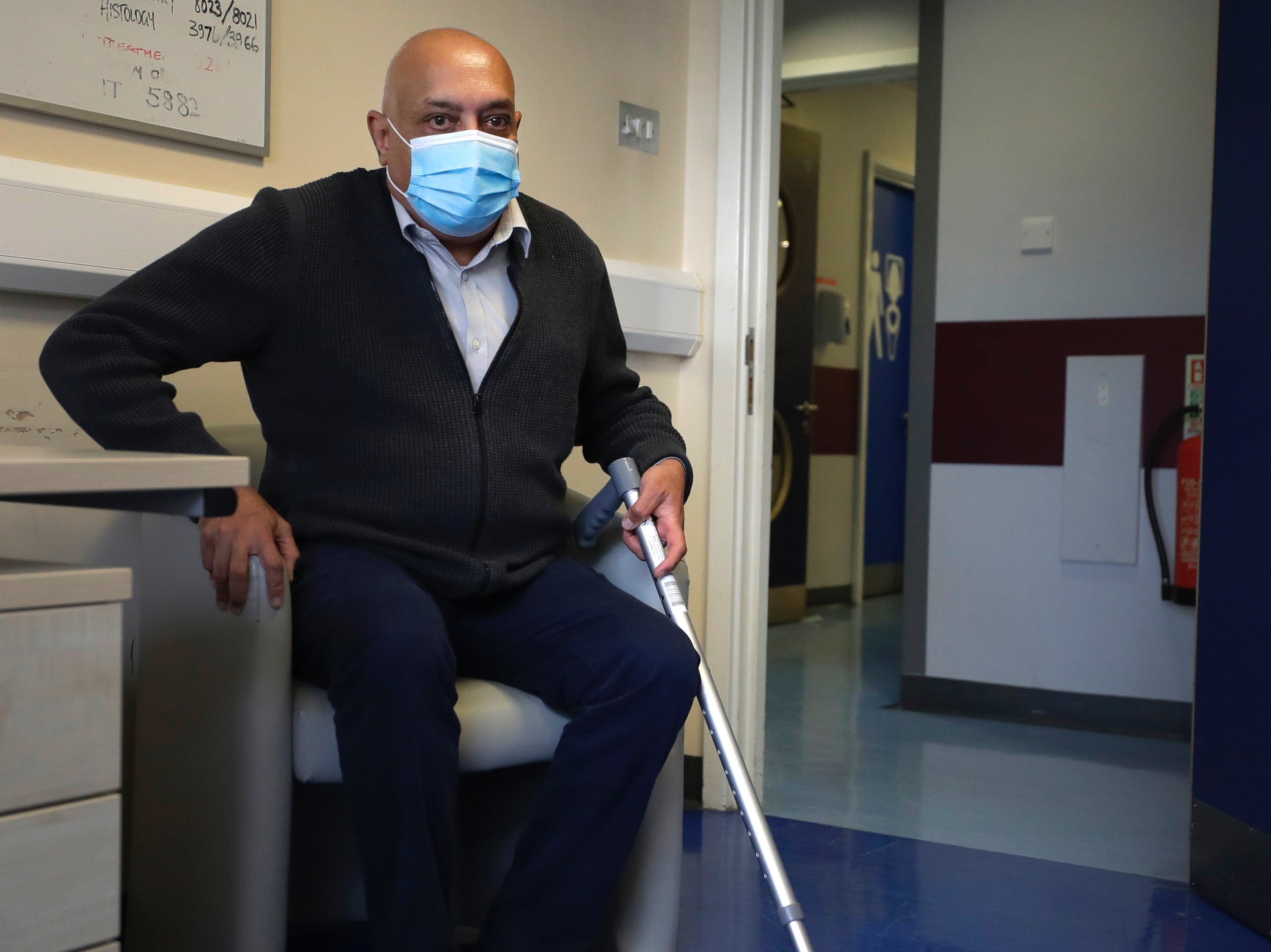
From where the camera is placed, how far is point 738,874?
2.18 metres

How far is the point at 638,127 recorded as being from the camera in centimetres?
261

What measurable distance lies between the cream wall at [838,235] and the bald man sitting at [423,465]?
443 centimetres

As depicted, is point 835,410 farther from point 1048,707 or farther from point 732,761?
point 732,761

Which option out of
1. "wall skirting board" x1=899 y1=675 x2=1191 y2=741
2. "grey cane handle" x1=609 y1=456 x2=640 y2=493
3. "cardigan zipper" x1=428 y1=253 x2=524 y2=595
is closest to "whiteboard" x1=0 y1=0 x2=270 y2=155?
"cardigan zipper" x1=428 y1=253 x2=524 y2=595

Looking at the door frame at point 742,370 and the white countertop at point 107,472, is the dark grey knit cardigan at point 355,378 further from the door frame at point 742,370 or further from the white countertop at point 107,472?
the door frame at point 742,370

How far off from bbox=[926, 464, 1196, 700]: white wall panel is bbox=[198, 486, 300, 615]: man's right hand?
287 cm

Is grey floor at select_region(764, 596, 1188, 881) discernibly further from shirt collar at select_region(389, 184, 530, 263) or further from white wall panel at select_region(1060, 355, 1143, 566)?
shirt collar at select_region(389, 184, 530, 263)

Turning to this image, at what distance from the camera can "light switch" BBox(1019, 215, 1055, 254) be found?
146 inches

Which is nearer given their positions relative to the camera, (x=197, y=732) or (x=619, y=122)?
(x=197, y=732)

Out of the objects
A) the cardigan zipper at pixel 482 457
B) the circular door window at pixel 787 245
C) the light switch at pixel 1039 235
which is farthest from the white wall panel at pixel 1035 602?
the cardigan zipper at pixel 482 457

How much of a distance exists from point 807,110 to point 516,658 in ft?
17.0

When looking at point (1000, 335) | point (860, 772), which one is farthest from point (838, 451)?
point (860, 772)

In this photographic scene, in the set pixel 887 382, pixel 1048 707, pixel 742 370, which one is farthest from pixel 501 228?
pixel 887 382

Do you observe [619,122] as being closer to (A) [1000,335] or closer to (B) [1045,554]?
(A) [1000,335]
